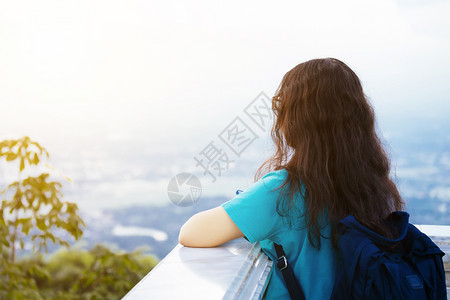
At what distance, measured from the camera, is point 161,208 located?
364 cm

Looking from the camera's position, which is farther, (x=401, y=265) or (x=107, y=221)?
(x=107, y=221)

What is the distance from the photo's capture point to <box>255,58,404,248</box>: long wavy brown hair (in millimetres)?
938

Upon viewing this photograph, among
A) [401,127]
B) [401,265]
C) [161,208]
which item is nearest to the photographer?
[401,265]

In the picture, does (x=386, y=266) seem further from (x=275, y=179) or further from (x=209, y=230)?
(x=209, y=230)

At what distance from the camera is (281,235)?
95cm

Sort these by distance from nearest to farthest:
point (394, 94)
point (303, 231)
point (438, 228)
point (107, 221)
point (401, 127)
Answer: point (303, 231) < point (438, 228) < point (394, 94) < point (401, 127) < point (107, 221)

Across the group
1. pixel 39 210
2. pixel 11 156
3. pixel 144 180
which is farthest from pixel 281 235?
pixel 144 180

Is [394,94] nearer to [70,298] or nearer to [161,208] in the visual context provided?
[161,208]

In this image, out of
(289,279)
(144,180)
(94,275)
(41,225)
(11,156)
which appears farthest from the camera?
(144,180)

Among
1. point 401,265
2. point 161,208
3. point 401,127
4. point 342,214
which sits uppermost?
point 401,127

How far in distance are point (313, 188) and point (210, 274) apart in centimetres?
29

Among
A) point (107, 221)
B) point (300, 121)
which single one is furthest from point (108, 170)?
point (300, 121)

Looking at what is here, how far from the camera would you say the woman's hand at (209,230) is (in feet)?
3.13

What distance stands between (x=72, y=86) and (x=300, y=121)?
3.77m
